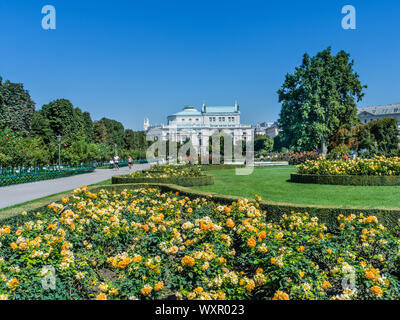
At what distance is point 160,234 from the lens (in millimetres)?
3717

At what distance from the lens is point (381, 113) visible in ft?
272

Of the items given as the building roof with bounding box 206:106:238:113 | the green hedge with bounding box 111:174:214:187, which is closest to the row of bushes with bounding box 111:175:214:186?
the green hedge with bounding box 111:174:214:187

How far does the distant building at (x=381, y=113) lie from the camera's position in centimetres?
7919

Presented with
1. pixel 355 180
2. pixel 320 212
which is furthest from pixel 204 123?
pixel 320 212

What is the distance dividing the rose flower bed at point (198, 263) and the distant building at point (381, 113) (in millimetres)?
86803

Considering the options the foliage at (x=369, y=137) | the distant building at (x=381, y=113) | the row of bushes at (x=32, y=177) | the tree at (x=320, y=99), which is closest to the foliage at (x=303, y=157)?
the tree at (x=320, y=99)

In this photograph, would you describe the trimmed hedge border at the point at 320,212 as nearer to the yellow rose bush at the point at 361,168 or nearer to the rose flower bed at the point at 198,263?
the rose flower bed at the point at 198,263

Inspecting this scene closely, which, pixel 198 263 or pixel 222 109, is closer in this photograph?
pixel 198 263

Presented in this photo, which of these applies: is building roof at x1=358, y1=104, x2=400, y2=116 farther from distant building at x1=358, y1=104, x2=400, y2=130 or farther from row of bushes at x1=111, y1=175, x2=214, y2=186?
row of bushes at x1=111, y1=175, x2=214, y2=186

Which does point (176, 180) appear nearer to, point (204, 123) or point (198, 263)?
point (198, 263)

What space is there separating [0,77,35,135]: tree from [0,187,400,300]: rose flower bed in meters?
41.3

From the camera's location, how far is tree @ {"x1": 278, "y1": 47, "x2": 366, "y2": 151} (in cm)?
2703

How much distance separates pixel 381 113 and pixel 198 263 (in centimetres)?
9587
